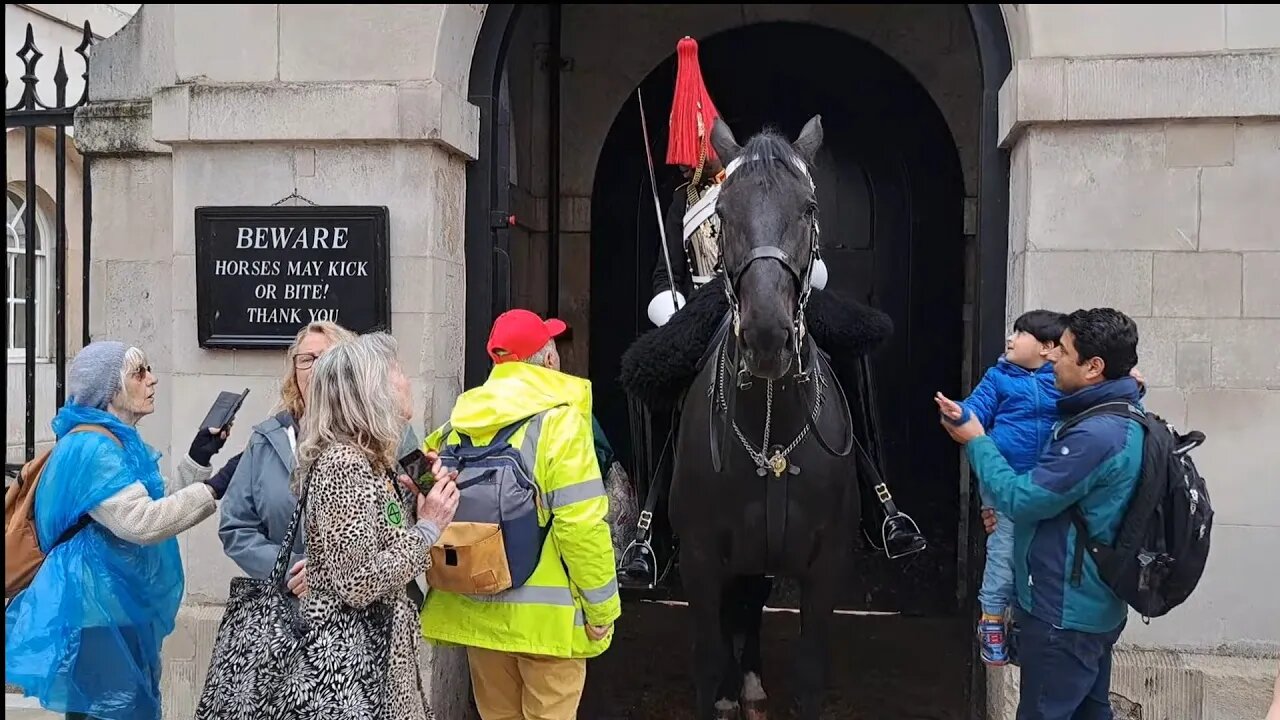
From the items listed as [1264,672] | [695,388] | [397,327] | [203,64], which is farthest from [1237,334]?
[203,64]

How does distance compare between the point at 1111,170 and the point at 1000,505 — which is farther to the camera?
the point at 1111,170

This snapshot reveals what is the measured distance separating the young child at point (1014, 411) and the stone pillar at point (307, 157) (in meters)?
2.41

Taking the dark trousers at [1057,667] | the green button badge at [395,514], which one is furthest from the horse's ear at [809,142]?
the green button badge at [395,514]

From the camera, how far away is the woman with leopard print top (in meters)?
2.86

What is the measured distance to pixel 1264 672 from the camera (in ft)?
14.8

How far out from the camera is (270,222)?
201 inches

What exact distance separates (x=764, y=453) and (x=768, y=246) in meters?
0.87

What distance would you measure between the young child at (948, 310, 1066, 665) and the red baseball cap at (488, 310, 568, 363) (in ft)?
5.08

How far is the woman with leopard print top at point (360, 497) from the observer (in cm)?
286

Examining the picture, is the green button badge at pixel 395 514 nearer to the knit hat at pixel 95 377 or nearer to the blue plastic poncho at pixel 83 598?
the blue plastic poncho at pixel 83 598

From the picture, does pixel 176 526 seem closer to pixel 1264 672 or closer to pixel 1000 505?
pixel 1000 505

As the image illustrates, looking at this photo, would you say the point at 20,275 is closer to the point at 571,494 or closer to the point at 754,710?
the point at 754,710

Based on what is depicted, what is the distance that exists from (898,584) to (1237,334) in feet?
11.6

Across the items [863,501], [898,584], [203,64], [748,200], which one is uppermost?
[203,64]
